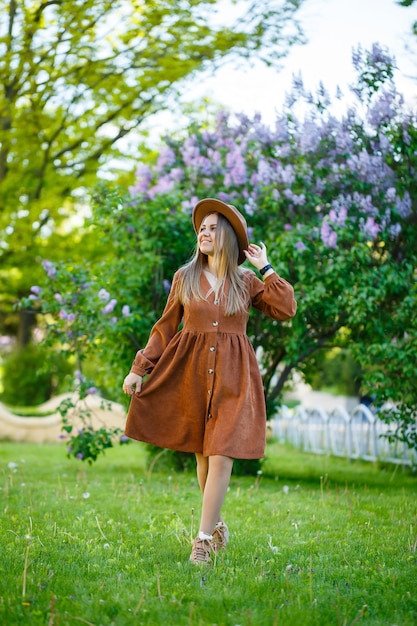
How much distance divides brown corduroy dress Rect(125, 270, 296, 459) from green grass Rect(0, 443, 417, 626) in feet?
1.98

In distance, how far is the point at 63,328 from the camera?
766 centimetres

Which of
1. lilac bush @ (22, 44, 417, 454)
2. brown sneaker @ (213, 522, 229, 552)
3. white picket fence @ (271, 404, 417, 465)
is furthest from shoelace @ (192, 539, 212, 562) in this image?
white picket fence @ (271, 404, 417, 465)

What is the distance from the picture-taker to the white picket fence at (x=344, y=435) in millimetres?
9398

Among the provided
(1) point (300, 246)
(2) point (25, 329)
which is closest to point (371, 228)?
(1) point (300, 246)

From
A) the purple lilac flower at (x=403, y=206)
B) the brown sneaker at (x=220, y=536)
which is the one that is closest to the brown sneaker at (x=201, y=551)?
the brown sneaker at (x=220, y=536)

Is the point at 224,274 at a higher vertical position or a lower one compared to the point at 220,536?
higher

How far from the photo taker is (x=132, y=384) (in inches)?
161

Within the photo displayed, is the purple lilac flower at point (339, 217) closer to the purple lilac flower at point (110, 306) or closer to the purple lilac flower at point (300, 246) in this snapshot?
the purple lilac flower at point (300, 246)

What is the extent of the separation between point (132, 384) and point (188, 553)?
0.89 metres

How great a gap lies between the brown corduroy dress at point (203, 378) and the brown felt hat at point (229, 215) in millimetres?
220

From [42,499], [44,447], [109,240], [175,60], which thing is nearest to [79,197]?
[175,60]

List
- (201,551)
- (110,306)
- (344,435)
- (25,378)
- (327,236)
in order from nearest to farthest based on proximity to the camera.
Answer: (201,551)
(327,236)
(110,306)
(344,435)
(25,378)

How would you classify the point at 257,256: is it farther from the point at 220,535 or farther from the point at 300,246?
the point at 300,246

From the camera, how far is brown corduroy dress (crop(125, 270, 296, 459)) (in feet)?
13.1
